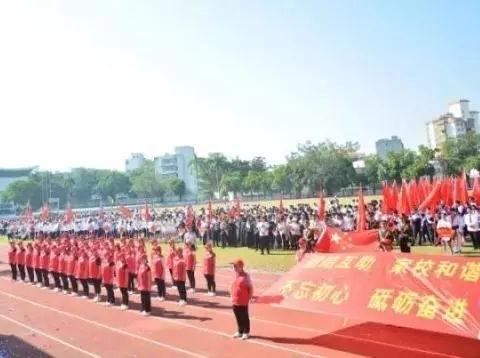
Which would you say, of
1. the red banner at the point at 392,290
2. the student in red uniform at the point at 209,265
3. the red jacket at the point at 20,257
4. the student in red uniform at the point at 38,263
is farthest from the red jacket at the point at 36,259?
the red banner at the point at 392,290

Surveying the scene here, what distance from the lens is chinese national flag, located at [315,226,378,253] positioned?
12.7m

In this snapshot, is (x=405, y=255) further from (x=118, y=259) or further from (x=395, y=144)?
(x=395, y=144)

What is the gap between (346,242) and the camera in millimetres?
12820

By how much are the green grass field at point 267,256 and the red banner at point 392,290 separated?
7298 millimetres

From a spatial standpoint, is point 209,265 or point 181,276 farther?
point 209,265

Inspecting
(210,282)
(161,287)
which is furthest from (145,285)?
(210,282)

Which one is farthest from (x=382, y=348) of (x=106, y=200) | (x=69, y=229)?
(x=106, y=200)

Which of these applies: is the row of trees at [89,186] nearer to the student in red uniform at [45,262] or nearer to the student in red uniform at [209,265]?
the student in red uniform at [45,262]

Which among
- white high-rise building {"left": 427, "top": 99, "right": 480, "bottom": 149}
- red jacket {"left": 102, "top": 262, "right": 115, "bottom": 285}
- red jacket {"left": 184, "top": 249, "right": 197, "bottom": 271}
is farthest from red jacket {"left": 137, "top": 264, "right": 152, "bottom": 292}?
white high-rise building {"left": 427, "top": 99, "right": 480, "bottom": 149}

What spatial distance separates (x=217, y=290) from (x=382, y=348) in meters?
7.32

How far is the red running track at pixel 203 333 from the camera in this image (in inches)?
348

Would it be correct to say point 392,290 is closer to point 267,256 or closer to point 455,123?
point 267,256

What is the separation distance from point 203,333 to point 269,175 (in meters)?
58.9

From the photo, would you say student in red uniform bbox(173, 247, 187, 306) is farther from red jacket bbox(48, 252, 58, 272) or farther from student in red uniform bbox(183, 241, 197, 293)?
red jacket bbox(48, 252, 58, 272)
